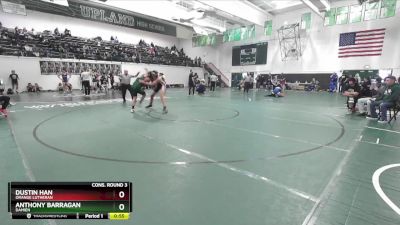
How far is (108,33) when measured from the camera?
25719 millimetres

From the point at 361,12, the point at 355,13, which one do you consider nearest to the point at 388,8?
the point at 361,12

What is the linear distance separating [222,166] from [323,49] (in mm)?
22487

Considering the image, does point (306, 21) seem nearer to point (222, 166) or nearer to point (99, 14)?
point (99, 14)

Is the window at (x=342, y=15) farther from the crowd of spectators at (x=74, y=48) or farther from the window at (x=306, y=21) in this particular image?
the crowd of spectators at (x=74, y=48)

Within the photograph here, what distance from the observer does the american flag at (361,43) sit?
18.6 m

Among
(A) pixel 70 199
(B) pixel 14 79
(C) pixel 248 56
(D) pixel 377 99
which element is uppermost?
(C) pixel 248 56

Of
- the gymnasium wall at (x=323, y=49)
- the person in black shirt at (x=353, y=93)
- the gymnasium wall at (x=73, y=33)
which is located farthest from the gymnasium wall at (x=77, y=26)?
the person in black shirt at (x=353, y=93)

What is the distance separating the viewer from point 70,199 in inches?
71.7

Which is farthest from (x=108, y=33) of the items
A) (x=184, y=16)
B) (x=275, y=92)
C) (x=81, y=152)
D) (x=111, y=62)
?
(x=81, y=152)

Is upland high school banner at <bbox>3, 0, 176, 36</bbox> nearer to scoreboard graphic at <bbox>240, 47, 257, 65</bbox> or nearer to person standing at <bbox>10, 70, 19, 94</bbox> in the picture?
person standing at <bbox>10, 70, 19, 94</bbox>

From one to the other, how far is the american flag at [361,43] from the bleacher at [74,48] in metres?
17.2

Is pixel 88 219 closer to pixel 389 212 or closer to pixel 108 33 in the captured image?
pixel 389 212

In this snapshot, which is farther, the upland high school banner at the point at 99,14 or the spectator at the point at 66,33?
the spectator at the point at 66,33

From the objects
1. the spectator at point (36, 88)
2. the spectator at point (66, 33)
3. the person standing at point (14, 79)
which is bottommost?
the spectator at point (36, 88)
